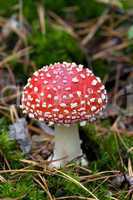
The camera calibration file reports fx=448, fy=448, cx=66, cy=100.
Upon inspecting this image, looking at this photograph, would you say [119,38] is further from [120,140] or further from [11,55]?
[120,140]

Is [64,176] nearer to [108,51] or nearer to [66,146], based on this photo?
[66,146]

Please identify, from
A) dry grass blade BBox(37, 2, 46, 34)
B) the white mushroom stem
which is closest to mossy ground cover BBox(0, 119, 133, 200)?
the white mushroom stem

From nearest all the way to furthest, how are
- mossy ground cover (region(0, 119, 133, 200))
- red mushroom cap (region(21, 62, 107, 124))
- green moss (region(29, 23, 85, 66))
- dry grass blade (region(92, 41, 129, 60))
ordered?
mossy ground cover (region(0, 119, 133, 200))
red mushroom cap (region(21, 62, 107, 124))
green moss (region(29, 23, 85, 66))
dry grass blade (region(92, 41, 129, 60))

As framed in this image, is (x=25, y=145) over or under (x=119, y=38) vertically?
under

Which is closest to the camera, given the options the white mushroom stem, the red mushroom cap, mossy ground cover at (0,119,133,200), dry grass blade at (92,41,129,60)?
mossy ground cover at (0,119,133,200)

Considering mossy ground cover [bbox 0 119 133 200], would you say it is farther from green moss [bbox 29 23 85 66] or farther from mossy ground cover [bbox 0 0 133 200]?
green moss [bbox 29 23 85 66]

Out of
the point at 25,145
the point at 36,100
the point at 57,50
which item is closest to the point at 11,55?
the point at 57,50
